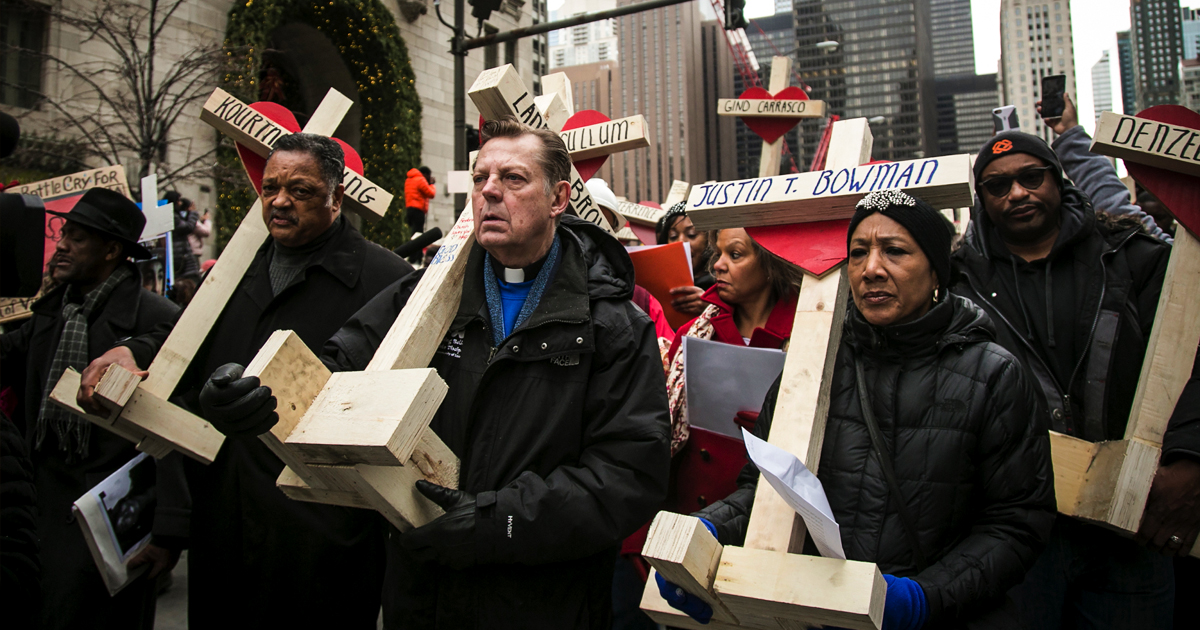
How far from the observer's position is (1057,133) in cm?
393

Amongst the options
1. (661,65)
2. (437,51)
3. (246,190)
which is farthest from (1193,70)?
(246,190)

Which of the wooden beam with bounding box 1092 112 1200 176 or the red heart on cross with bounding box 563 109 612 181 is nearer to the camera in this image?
the wooden beam with bounding box 1092 112 1200 176

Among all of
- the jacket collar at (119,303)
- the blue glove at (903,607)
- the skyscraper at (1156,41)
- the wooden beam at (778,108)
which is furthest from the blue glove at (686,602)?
the skyscraper at (1156,41)

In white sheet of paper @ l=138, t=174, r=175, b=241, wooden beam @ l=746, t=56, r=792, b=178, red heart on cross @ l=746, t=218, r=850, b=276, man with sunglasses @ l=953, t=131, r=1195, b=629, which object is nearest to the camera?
red heart on cross @ l=746, t=218, r=850, b=276

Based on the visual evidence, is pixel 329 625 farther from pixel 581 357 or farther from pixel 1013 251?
pixel 1013 251

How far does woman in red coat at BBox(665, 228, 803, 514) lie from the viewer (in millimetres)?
3074

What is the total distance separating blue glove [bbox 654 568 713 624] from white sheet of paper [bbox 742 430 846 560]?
303 millimetres

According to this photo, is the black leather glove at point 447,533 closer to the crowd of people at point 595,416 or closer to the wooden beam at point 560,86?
the crowd of people at point 595,416

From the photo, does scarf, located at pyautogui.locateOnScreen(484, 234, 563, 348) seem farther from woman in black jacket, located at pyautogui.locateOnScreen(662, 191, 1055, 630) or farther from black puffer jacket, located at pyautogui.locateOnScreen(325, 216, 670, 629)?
woman in black jacket, located at pyautogui.locateOnScreen(662, 191, 1055, 630)

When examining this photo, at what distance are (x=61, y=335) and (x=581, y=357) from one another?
247cm

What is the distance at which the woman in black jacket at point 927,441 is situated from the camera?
1.93 m

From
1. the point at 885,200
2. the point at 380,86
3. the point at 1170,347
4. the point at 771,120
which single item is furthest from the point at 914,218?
the point at 380,86

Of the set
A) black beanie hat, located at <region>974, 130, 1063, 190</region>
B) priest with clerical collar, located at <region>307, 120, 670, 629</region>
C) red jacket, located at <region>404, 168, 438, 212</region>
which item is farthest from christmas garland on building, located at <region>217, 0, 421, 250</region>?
priest with clerical collar, located at <region>307, 120, 670, 629</region>

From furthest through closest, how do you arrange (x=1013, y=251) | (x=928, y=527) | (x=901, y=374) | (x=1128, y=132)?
(x=1013, y=251) < (x=1128, y=132) < (x=901, y=374) < (x=928, y=527)
